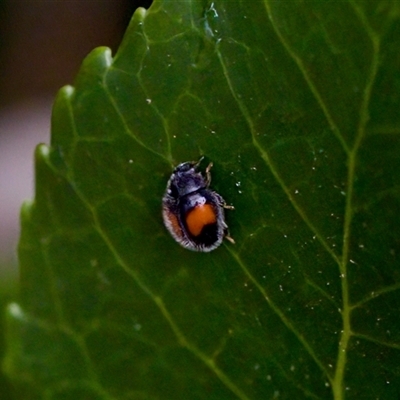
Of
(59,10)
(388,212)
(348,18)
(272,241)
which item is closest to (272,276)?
(272,241)

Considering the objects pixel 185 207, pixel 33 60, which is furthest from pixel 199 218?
pixel 33 60

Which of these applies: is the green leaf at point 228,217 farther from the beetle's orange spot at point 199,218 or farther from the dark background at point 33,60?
the dark background at point 33,60

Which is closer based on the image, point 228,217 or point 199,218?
point 228,217

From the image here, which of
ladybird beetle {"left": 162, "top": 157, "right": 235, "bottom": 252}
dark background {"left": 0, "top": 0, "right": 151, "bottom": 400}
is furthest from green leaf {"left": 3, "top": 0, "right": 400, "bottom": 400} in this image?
dark background {"left": 0, "top": 0, "right": 151, "bottom": 400}

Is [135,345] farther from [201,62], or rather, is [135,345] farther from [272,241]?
[201,62]

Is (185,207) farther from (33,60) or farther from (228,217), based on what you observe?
(33,60)

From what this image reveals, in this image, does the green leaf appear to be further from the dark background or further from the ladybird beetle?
the dark background
